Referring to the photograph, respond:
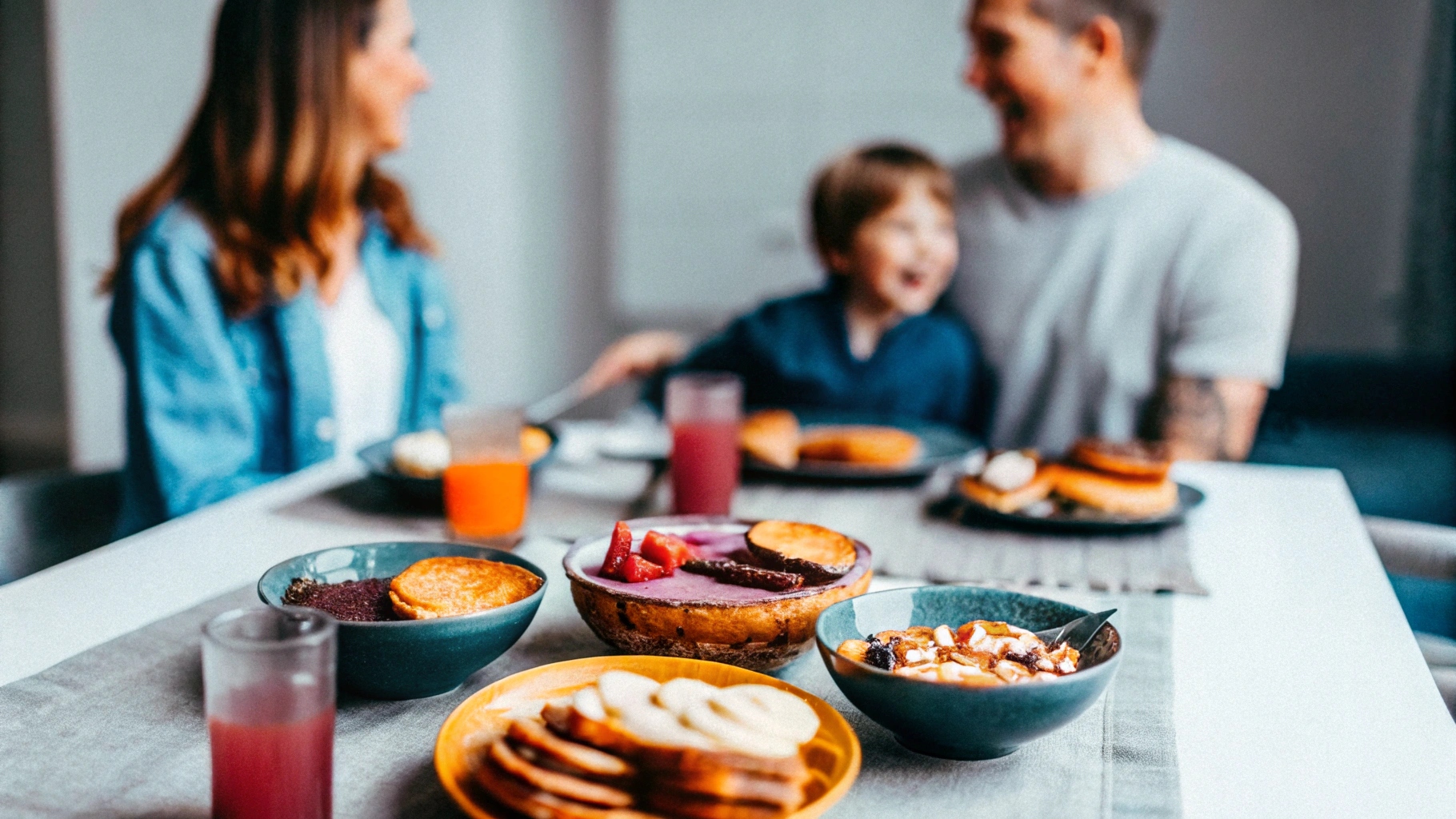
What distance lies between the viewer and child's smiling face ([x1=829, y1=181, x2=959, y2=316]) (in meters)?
2.49

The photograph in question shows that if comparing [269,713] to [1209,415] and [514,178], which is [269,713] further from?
[514,178]

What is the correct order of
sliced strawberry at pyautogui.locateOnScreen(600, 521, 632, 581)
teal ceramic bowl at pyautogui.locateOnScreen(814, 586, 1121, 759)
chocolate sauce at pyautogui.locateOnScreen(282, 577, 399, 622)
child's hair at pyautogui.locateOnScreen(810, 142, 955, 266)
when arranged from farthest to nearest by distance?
child's hair at pyautogui.locateOnScreen(810, 142, 955, 266), sliced strawberry at pyautogui.locateOnScreen(600, 521, 632, 581), chocolate sauce at pyautogui.locateOnScreen(282, 577, 399, 622), teal ceramic bowl at pyautogui.locateOnScreen(814, 586, 1121, 759)

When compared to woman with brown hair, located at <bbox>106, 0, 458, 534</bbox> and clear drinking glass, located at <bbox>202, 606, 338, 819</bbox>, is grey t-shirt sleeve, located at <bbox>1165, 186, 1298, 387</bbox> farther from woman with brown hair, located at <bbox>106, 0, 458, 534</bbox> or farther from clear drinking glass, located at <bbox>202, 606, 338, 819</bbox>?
clear drinking glass, located at <bbox>202, 606, 338, 819</bbox>

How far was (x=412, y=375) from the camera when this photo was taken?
2580 millimetres

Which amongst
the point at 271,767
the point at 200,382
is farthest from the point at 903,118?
the point at 271,767

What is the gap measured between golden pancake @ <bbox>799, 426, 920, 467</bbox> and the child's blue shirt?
597 mm

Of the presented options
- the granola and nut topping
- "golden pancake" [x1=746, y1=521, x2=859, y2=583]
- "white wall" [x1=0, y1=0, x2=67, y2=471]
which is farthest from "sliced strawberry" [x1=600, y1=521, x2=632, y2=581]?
"white wall" [x1=0, y1=0, x2=67, y2=471]

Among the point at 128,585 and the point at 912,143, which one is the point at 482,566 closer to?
the point at 128,585

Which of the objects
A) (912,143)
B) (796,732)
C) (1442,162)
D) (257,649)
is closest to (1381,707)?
(796,732)

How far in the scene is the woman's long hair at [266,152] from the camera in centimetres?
209

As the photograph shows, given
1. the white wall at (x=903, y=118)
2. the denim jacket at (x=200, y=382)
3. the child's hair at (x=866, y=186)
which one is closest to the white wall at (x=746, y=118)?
the white wall at (x=903, y=118)

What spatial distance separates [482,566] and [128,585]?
0.46 meters

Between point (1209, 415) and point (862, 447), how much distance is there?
1042mm

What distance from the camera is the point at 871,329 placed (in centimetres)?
249
